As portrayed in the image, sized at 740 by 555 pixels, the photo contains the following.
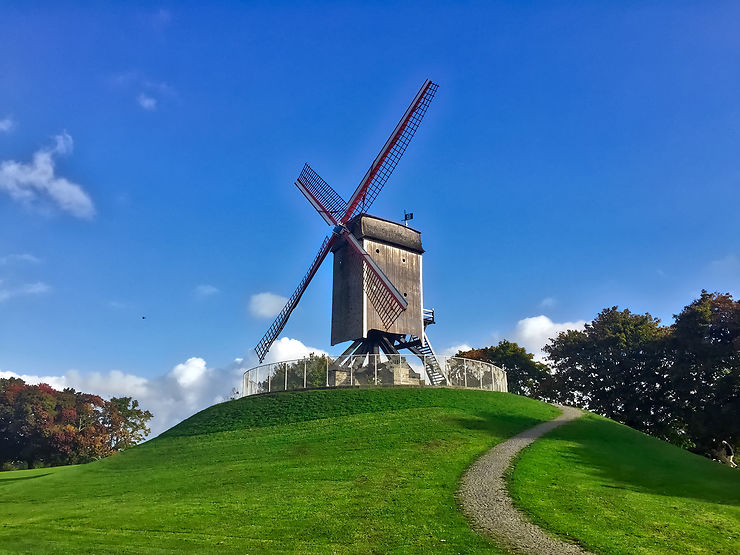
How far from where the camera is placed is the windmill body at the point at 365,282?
124ft

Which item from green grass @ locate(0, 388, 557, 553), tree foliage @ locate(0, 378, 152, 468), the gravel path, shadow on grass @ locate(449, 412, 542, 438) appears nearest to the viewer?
the gravel path

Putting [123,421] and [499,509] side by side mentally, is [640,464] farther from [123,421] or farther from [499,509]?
[123,421]

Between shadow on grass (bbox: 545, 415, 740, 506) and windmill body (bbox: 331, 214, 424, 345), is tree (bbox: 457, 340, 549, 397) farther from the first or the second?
shadow on grass (bbox: 545, 415, 740, 506)

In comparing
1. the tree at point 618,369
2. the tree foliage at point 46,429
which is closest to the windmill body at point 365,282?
the tree at point 618,369

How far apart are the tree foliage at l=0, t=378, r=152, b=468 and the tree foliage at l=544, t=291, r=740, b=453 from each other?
4234cm

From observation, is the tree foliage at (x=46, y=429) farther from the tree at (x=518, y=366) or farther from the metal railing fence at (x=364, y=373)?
the tree at (x=518, y=366)

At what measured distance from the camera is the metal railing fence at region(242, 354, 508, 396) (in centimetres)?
3459

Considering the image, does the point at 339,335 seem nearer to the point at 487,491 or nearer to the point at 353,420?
the point at 353,420

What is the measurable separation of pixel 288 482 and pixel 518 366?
1662 inches

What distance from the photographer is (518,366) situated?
190 ft

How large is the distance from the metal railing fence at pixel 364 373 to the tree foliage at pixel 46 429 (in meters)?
27.4

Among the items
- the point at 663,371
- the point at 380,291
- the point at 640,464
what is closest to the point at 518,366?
the point at 663,371

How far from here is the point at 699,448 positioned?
137 feet

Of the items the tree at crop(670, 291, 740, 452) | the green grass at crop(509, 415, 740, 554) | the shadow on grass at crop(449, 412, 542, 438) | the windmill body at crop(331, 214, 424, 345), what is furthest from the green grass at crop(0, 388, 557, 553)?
the tree at crop(670, 291, 740, 452)
